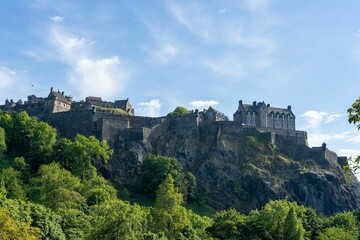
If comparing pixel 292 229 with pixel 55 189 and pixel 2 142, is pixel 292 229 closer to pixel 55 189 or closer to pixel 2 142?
pixel 55 189

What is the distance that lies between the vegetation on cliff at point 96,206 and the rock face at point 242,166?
2525 mm

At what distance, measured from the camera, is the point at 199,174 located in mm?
101875

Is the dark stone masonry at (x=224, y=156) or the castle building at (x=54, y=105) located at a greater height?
the castle building at (x=54, y=105)

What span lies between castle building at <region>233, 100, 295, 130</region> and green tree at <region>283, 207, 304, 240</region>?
64.0 m

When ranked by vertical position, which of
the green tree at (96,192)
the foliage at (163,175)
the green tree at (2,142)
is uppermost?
the green tree at (2,142)

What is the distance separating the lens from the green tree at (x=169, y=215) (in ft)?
199

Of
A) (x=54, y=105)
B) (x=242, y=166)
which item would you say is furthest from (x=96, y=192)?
(x=54, y=105)

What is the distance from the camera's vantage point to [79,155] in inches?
3669

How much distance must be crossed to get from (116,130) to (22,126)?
20348 mm

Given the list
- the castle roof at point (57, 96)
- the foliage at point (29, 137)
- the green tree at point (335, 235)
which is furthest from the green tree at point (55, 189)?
the castle roof at point (57, 96)

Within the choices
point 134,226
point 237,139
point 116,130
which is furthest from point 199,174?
point 134,226

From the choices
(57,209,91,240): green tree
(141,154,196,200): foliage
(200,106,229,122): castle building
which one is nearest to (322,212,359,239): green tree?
(141,154,196,200): foliage

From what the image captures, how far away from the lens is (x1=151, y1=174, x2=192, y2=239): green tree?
60775 mm

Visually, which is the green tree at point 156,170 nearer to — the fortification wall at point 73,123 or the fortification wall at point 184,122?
the fortification wall at point 184,122
